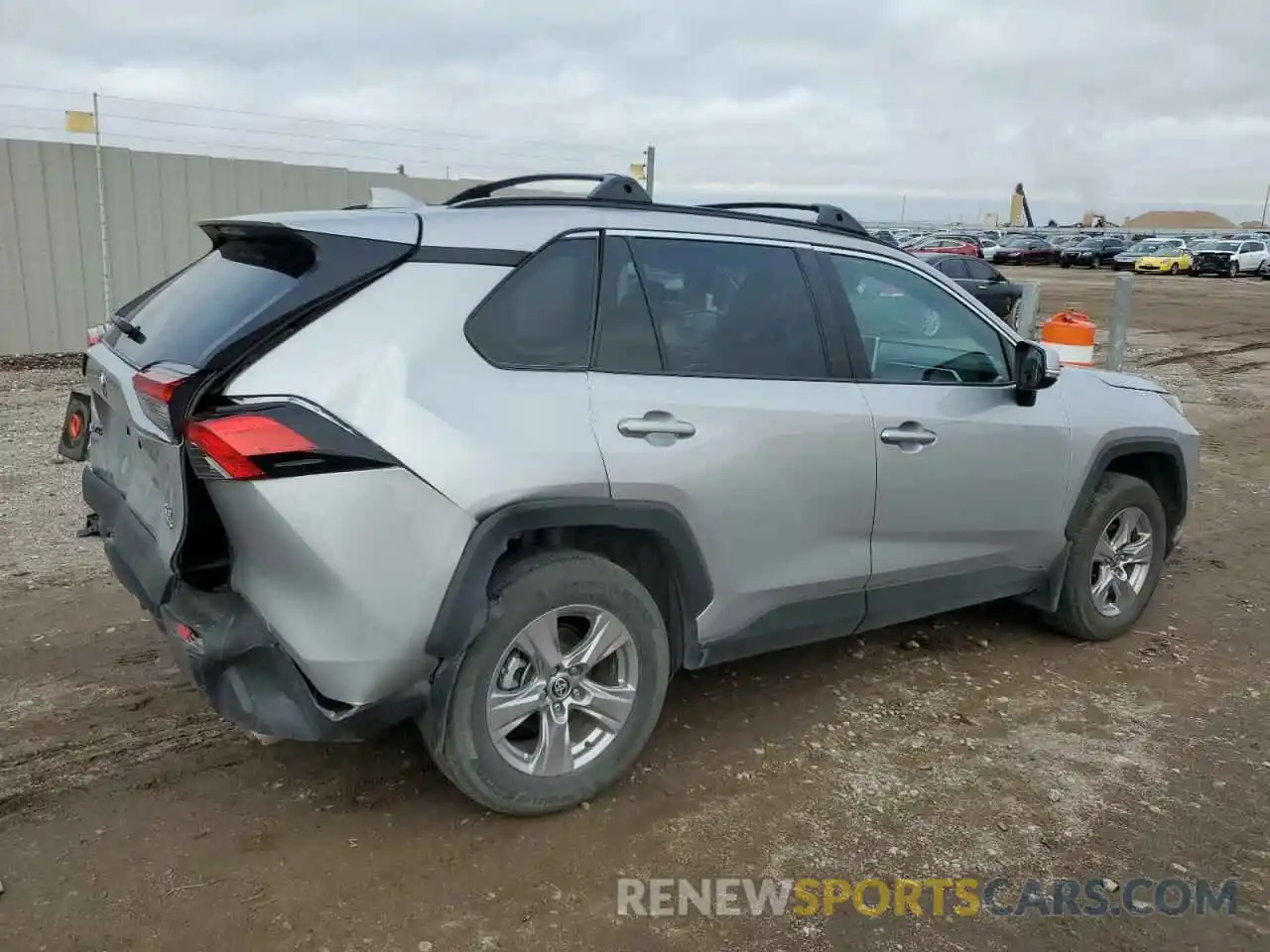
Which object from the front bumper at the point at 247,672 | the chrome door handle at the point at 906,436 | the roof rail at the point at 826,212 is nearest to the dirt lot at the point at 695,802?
the front bumper at the point at 247,672

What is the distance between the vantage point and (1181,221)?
151500 millimetres

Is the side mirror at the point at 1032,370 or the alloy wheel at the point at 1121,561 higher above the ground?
the side mirror at the point at 1032,370

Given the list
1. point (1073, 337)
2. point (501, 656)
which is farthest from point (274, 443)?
point (1073, 337)

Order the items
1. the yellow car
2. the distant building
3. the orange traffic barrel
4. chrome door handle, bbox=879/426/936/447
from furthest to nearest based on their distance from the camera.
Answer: the distant building → the yellow car → the orange traffic barrel → chrome door handle, bbox=879/426/936/447

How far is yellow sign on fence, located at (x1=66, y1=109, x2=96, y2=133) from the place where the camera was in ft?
34.9

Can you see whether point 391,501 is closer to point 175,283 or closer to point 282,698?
point 282,698

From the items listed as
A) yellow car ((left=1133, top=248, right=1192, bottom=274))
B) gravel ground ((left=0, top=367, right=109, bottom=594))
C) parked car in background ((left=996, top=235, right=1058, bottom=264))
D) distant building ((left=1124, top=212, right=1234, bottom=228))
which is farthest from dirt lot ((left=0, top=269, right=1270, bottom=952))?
distant building ((left=1124, top=212, right=1234, bottom=228))

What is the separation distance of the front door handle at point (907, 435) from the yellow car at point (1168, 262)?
1679 inches

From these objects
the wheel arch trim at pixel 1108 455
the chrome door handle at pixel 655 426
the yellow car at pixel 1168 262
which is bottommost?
the wheel arch trim at pixel 1108 455

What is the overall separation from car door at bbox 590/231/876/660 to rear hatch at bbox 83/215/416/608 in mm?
809

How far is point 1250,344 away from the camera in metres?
17.5

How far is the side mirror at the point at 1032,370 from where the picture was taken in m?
4.10

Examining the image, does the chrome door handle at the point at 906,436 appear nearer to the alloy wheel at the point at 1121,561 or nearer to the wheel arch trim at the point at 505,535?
the wheel arch trim at the point at 505,535

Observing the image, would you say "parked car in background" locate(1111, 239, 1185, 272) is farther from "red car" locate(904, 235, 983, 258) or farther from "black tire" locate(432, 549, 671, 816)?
"black tire" locate(432, 549, 671, 816)
